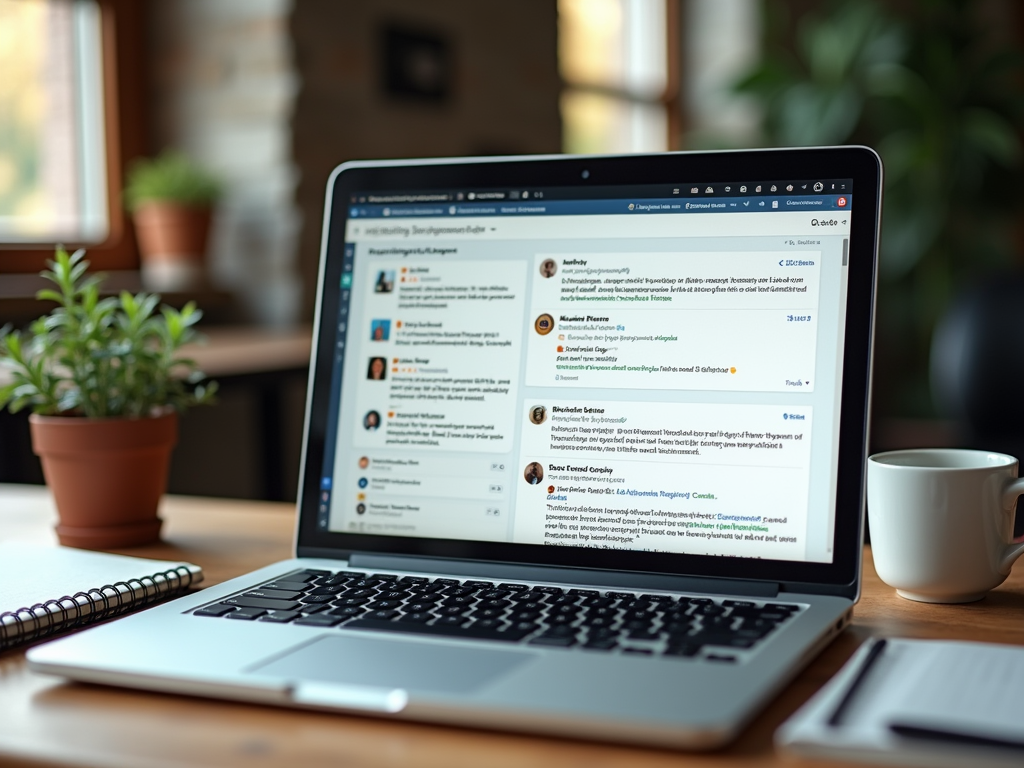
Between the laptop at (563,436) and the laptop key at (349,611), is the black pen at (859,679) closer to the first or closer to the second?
the laptop at (563,436)

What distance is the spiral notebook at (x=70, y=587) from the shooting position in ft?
2.26

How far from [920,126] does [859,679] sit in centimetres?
434

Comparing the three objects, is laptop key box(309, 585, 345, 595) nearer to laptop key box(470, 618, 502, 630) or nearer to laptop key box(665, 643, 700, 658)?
laptop key box(470, 618, 502, 630)

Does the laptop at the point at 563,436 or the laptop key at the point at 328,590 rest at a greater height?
the laptop at the point at 563,436

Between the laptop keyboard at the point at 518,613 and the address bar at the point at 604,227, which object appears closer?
the laptop keyboard at the point at 518,613

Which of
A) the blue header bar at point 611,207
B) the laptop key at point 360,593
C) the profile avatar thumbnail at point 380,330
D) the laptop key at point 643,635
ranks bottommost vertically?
the laptop key at point 360,593

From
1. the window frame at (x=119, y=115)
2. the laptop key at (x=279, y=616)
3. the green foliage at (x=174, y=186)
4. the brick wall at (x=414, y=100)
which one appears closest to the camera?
the laptop key at (x=279, y=616)

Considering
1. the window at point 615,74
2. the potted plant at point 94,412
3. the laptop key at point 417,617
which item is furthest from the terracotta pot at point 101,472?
the window at point 615,74

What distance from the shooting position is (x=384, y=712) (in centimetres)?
54

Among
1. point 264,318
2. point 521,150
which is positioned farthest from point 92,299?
point 521,150

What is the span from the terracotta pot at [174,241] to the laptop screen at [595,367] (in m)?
2.09

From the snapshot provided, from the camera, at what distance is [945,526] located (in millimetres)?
713

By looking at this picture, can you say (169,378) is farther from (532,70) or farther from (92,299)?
(532,70)

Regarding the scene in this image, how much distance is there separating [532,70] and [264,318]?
1.55m
